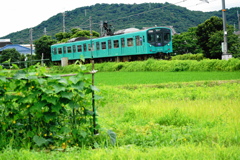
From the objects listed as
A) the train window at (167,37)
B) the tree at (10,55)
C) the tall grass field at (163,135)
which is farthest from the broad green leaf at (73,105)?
the tree at (10,55)

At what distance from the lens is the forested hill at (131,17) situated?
47.2 m

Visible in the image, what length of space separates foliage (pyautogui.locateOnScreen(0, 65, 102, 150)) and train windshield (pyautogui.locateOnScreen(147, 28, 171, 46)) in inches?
722

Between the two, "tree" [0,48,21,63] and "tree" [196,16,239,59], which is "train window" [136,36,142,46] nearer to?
"tree" [196,16,239,59]

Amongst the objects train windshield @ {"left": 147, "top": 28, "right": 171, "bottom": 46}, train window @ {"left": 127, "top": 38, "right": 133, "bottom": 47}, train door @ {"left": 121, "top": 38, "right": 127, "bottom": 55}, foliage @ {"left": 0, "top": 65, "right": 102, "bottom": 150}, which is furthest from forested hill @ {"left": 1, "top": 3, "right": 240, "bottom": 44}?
foliage @ {"left": 0, "top": 65, "right": 102, "bottom": 150}

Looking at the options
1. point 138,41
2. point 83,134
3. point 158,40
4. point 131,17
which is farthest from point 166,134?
point 131,17

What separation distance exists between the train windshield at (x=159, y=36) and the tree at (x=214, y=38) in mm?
4311

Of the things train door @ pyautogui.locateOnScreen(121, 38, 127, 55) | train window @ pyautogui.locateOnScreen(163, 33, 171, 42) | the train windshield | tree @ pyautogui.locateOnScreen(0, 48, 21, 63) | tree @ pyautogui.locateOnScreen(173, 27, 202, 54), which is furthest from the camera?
tree @ pyautogui.locateOnScreen(0, 48, 21, 63)

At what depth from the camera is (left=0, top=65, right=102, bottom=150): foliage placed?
4.23 meters

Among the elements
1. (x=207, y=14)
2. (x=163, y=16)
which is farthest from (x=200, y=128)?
(x=207, y=14)

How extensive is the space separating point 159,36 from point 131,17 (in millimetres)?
28555

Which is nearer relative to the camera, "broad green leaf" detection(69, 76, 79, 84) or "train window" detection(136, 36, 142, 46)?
"broad green leaf" detection(69, 76, 79, 84)

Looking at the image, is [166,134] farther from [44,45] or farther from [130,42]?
[44,45]

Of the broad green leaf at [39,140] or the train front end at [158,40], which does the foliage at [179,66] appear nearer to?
the train front end at [158,40]

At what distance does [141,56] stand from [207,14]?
94.9 ft
